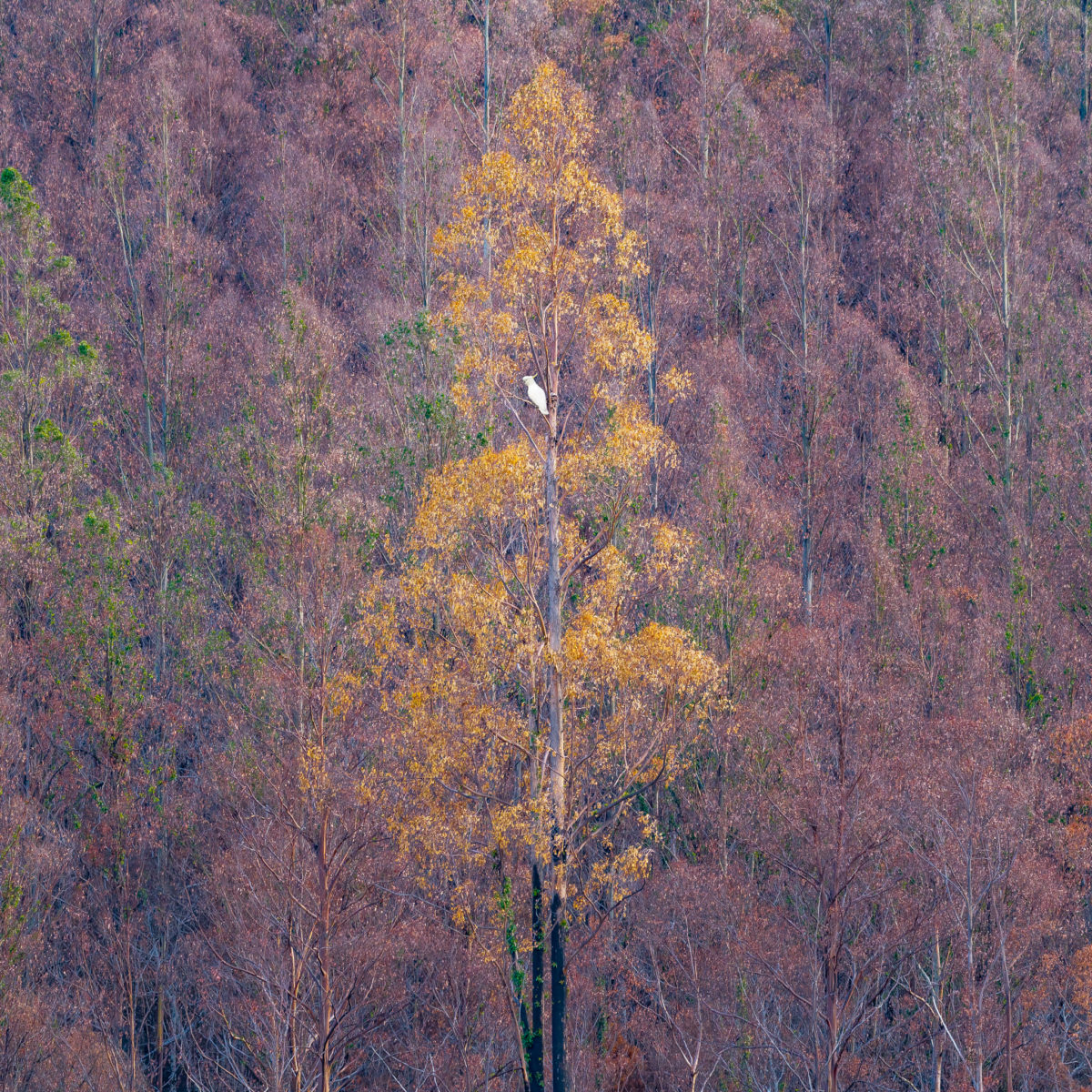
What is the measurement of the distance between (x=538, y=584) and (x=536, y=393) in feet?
9.77

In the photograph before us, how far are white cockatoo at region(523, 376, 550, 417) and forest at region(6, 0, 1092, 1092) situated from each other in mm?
405

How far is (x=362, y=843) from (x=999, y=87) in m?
28.7

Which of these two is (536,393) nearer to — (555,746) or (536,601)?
(536,601)

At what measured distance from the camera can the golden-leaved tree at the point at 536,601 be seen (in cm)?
1638

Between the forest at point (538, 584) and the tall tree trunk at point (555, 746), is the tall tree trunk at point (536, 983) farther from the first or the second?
the tall tree trunk at point (555, 746)

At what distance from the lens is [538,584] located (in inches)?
717

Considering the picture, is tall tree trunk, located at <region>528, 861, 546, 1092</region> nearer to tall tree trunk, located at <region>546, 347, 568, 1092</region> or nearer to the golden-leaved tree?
the golden-leaved tree

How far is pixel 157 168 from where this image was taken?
37469 millimetres

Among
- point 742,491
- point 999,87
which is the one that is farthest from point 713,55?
point 742,491

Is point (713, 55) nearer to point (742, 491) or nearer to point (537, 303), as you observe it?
point (742, 491)

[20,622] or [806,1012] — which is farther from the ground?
[20,622]

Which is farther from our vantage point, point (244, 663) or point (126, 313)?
point (126, 313)

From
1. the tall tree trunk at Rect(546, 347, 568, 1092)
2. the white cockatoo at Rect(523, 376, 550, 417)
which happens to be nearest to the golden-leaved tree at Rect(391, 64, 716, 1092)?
the tall tree trunk at Rect(546, 347, 568, 1092)

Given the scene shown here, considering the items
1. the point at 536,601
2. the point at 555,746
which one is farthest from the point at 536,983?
the point at 536,601
